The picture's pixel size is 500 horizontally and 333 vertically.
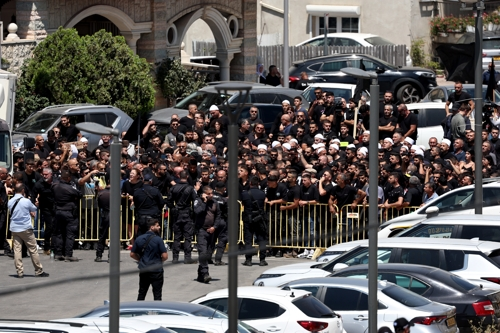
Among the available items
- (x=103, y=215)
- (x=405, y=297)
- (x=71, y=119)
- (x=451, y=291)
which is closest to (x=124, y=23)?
(x=71, y=119)

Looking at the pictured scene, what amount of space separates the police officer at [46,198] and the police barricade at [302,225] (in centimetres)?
402

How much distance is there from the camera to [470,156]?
21359mm

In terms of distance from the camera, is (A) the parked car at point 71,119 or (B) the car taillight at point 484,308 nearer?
(B) the car taillight at point 484,308

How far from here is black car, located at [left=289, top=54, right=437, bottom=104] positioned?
3469cm

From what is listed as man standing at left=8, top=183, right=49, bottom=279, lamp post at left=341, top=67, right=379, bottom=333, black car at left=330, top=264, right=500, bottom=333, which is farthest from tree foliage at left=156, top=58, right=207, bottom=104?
lamp post at left=341, top=67, right=379, bottom=333

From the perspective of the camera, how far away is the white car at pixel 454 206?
19.6m

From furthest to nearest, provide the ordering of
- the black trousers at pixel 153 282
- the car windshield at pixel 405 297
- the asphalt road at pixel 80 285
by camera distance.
Answer: the asphalt road at pixel 80 285 → the black trousers at pixel 153 282 → the car windshield at pixel 405 297

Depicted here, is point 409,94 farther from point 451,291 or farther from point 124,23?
point 451,291

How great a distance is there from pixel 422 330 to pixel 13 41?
20.2 m

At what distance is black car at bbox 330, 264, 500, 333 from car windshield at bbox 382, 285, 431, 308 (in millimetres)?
535

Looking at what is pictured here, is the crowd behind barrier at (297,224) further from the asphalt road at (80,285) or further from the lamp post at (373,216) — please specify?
the lamp post at (373,216)

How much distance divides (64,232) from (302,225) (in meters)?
4.39

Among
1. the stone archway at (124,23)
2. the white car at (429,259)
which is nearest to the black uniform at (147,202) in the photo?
the white car at (429,259)

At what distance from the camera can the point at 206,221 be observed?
754 inches
